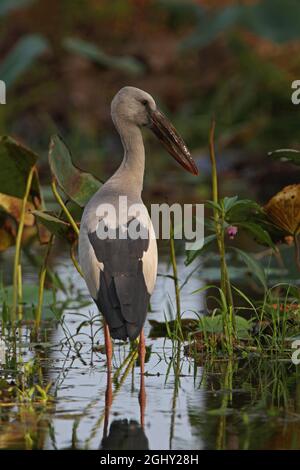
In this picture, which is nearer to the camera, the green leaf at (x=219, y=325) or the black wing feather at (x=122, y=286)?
the black wing feather at (x=122, y=286)

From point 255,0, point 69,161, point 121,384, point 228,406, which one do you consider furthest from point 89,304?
point 255,0

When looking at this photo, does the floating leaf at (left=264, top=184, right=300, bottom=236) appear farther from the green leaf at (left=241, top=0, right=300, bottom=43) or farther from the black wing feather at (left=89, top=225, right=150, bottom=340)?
the green leaf at (left=241, top=0, right=300, bottom=43)

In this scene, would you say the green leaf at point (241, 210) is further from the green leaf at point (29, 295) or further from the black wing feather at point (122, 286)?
the green leaf at point (29, 295)

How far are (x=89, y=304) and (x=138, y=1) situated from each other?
12.7 metres

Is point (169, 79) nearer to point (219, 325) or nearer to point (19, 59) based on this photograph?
point (19, 59)

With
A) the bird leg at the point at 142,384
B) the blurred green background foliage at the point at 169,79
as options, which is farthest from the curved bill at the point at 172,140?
the blurred green background foliage at the point at 169,79

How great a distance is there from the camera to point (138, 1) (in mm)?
19078

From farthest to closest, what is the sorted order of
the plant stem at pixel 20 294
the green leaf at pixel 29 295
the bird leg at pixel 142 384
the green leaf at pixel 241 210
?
the green leaf at pixel 29 295
the plant stem at pixel 20 294
the green leaf at pixel 241 210
the bird leg at pixel 142 384

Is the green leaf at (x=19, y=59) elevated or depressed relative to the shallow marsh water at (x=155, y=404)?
elevated

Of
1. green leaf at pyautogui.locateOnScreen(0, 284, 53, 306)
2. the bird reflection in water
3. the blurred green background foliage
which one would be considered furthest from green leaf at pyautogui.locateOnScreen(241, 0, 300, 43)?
the bird reflection in water

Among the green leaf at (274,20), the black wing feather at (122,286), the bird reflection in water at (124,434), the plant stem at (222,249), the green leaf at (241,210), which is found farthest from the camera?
the green leaf at (274,20)

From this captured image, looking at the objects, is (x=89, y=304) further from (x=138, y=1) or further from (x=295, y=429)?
(x=138, y=1)

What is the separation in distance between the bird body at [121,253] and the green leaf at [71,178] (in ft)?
1.26

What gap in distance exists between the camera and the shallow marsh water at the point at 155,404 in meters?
4.21
